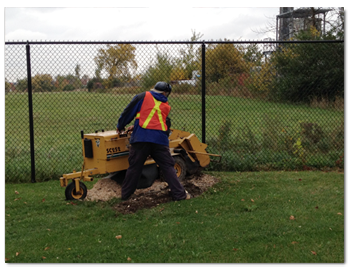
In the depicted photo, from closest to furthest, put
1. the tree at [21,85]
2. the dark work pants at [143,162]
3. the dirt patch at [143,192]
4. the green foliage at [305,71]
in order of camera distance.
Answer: the dirt patch at [143,192] → the dark work pants at [143,162] → the tree at [21,85] → the green foliage at [305,71]

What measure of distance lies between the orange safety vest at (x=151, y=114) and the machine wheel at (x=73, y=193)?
4.55 ft

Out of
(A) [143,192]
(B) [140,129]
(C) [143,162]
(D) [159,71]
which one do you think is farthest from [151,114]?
(D) [159,71]

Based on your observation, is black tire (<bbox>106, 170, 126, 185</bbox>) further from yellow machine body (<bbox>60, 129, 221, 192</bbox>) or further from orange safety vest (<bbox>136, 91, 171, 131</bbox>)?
orange safety vest (<bbox>136, 91, 171, 131</bbox>)

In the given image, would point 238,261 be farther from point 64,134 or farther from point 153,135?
point 64,134

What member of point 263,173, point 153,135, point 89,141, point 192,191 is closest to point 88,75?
point 89,141

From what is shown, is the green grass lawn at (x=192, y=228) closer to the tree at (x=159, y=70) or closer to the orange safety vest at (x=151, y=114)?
the orange safety vest at (x=151, y=114)

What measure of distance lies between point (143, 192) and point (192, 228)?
1.68 metres

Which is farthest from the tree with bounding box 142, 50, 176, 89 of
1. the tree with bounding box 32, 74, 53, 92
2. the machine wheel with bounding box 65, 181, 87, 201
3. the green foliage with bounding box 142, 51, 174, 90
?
the machine wheel with bounding box 65, 181, 87, 201

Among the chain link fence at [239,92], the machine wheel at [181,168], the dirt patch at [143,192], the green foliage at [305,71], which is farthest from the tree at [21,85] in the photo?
the green foliage at [305,71]

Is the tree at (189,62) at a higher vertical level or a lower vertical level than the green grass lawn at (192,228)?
higher

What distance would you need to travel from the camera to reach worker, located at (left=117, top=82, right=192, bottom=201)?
569 cm

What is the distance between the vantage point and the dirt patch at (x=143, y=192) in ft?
18.4

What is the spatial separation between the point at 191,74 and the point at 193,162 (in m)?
2.16

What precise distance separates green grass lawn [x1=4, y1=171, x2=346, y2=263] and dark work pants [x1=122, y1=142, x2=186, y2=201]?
0.22 m
